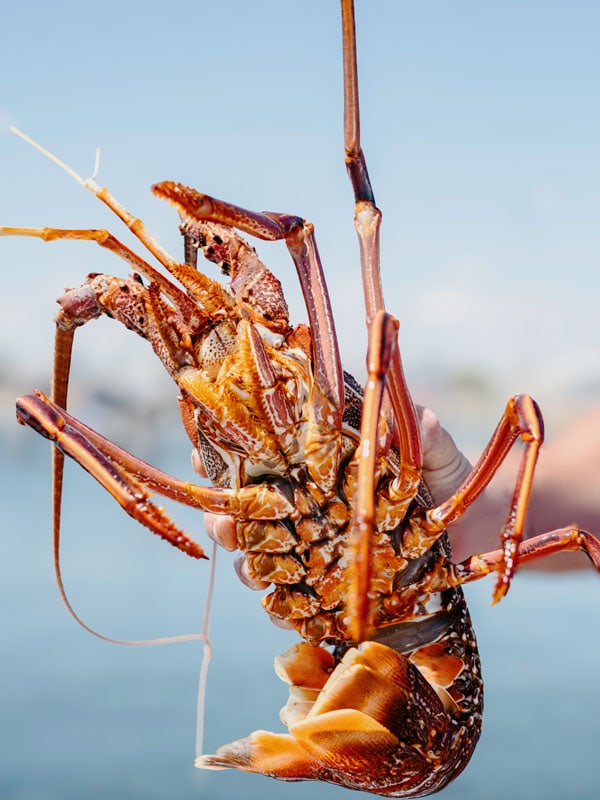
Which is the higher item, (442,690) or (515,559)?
(515,559)

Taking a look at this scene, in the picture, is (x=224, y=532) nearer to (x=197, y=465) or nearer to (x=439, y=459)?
(x=197, y=465)

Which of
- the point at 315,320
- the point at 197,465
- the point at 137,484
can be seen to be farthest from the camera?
Answer: the point at 197,465

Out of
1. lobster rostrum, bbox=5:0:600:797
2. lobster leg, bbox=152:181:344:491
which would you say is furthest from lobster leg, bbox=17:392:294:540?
lobster leg, bbox=152:181:344:491

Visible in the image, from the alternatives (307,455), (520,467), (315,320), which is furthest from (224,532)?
(520,467)

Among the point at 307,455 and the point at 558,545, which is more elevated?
the point at 307,455

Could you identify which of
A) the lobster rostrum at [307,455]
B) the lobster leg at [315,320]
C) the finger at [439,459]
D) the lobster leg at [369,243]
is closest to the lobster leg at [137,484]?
the lobster rostrum at [307,455]

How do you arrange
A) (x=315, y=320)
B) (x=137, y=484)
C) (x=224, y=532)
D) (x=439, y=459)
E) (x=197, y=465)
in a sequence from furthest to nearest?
(x=439, y=459) < (x=197, y=465) < (x=224, y=532) < (x=315, y=320) < (x=137, y=484)

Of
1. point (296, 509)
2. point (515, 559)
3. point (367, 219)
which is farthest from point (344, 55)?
point (515, 559)

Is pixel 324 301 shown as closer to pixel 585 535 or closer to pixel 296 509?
pixel 296 509

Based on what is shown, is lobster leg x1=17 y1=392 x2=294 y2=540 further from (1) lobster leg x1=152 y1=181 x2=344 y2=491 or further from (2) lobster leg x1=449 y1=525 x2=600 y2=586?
(2) lobster leg x1=449 y1=525 x2=600 y2=586
